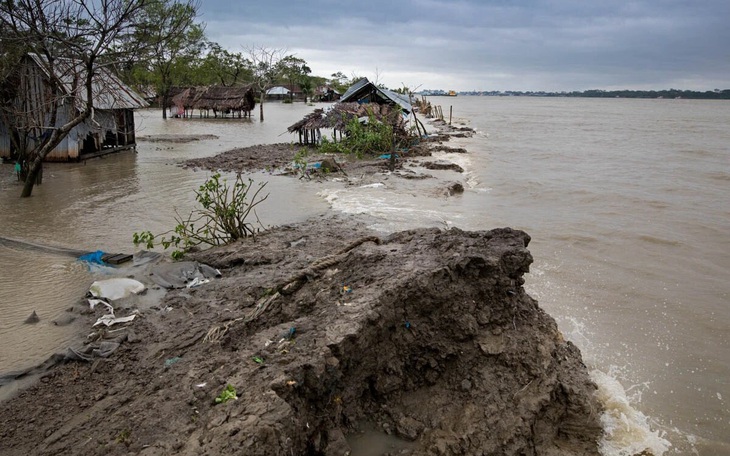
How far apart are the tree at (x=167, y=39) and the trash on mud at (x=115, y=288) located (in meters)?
6.39

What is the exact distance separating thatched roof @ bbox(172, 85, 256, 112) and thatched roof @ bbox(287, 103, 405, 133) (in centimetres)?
1731

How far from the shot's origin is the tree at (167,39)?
10289mm

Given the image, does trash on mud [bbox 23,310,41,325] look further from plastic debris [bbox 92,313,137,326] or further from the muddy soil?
the muddy soil

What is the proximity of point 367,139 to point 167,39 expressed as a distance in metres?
8.86

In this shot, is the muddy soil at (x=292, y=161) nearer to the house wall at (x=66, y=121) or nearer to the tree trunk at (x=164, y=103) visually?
the house wall at (x=66, y=121)

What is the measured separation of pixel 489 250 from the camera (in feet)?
12.9

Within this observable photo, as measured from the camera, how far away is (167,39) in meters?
10.2

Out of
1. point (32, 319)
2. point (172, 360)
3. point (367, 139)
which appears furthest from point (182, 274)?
point (367, 139)

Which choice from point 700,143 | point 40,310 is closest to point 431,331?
point 40,310

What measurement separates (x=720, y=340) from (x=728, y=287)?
5.92 feet

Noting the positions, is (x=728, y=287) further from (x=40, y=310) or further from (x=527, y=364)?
(x=40, y=310)

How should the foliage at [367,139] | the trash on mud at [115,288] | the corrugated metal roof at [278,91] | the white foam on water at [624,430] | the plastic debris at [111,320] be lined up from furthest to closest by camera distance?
1. the corrugated metal roof at [278,91]
2. the foliage at [367,139]
3. the trash on mud at [115,288]
4. the plastic debris at [111,320]
5. the white foam on water at [624,430]

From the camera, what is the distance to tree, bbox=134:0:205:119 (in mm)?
10289

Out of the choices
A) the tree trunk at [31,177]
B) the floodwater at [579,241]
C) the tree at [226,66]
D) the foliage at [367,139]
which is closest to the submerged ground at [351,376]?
the floodwater at [579,241]
